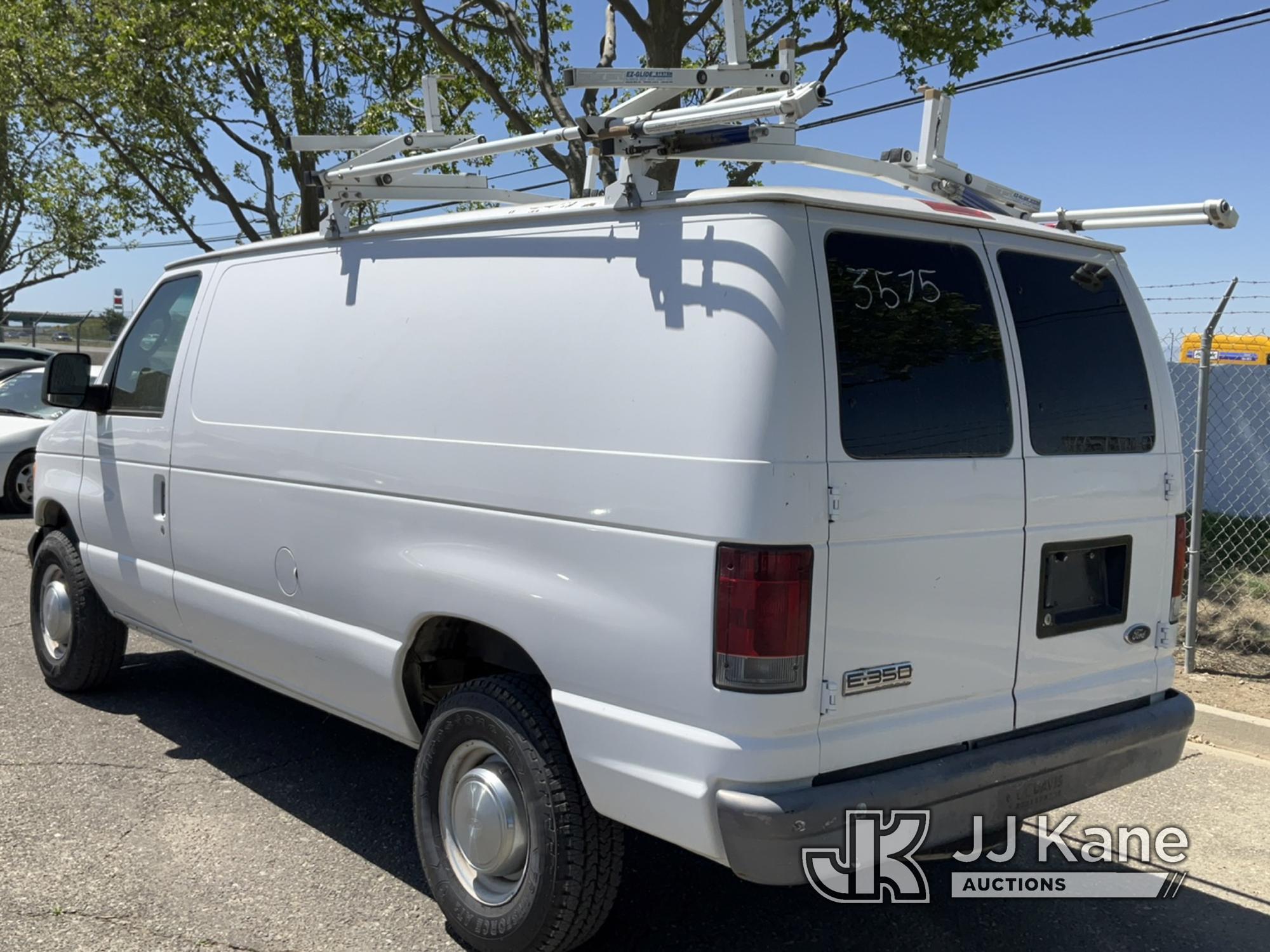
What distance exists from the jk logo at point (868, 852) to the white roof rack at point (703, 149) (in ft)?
5.70

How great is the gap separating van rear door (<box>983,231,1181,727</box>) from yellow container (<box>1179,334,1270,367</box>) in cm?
508

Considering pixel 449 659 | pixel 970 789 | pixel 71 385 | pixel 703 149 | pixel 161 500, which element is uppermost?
pixel 703 149

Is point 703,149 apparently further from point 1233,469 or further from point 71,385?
point 1233,469

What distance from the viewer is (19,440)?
12336 mm

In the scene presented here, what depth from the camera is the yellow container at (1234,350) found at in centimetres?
857

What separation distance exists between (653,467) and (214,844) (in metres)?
2.48

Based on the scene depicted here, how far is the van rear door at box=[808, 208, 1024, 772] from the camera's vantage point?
9.52 feet

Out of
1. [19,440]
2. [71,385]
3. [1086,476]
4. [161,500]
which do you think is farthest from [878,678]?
[19,440]

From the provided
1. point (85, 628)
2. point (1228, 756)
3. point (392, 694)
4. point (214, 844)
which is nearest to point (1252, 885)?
point (1228, 756)

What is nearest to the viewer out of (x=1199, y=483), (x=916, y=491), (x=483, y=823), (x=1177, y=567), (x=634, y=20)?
(x=916, y=491)

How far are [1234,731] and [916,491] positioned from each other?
373 centimetres

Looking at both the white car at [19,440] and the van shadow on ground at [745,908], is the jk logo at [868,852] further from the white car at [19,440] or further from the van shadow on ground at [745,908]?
the white car at [19,440]

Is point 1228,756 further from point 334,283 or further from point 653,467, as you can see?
point 334,283

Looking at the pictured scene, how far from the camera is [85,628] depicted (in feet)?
18.7
